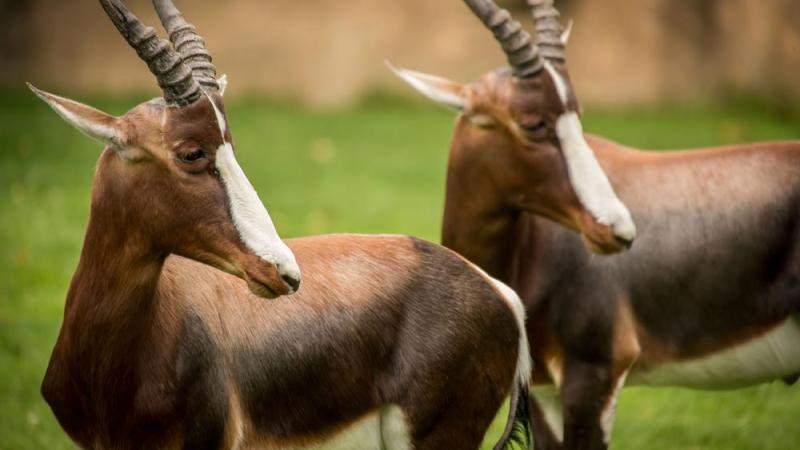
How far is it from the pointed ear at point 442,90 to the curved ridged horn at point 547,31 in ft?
1.46

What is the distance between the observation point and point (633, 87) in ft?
54.2

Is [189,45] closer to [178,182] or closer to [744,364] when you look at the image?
[178,182]

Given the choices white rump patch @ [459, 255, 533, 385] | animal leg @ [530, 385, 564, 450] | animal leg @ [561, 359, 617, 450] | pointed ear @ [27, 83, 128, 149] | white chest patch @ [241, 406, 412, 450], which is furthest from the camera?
animal leg @ [530, 385, 564, 450]

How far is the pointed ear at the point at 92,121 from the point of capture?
4.06m

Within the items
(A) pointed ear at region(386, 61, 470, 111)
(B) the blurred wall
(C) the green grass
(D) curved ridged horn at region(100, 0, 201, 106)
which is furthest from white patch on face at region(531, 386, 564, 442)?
(B) the blurred wall

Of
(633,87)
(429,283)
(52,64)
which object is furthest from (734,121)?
(429,283)

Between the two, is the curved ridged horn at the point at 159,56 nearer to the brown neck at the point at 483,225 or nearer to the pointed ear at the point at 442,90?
the pointed ear at the point at 442,90

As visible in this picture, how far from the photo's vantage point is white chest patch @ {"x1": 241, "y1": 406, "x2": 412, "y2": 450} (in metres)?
4.50

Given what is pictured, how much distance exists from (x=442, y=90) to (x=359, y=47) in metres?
10.8

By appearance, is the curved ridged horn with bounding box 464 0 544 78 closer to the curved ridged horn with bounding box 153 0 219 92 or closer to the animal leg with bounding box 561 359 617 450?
the animal leg with bounding box 561 359 617 450

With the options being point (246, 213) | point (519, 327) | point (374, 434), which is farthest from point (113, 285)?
point (519, 327)

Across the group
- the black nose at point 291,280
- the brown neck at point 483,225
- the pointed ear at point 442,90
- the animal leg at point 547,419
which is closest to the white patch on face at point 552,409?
the animal leg at point 547,419

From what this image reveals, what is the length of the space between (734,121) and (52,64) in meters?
8.92

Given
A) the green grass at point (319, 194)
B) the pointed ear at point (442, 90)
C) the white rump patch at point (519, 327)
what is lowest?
the green grass at point (319, 194)
